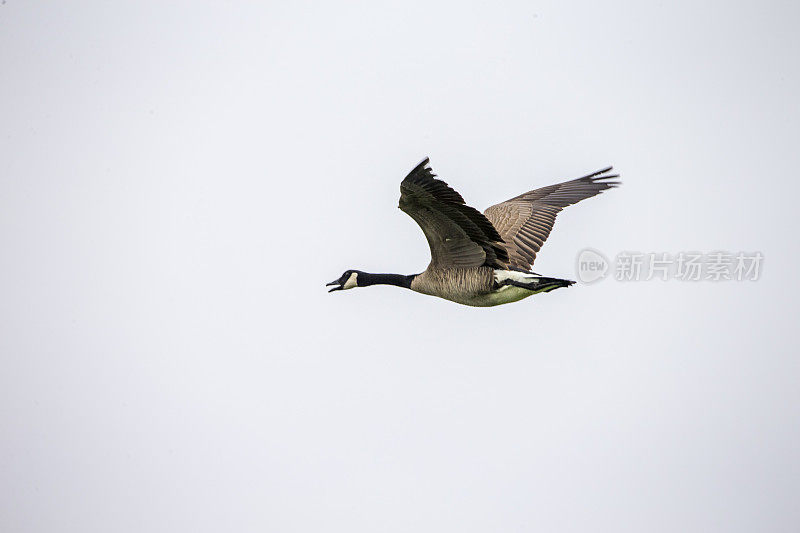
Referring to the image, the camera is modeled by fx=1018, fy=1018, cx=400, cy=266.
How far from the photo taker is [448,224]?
1193 cm

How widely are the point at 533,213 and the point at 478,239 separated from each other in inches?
106

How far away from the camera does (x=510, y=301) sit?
1285cm

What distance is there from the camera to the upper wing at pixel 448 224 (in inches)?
431

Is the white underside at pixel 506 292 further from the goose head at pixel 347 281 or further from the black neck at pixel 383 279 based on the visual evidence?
the goose head at pixel 347 281

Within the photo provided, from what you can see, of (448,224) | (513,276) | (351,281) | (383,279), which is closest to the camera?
(448,224)

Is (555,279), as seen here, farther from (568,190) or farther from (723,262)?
(723,262)

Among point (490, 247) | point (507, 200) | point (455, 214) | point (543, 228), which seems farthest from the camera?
point (507, 200)

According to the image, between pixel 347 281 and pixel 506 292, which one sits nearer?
pixel 506 292

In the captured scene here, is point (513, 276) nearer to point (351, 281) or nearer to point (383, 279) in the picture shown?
point (383, 279)

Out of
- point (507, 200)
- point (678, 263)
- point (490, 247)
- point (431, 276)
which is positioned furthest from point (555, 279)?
point (678, 263)

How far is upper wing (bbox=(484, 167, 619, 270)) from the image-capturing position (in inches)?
544

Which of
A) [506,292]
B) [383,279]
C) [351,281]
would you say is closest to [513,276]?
[506,292]

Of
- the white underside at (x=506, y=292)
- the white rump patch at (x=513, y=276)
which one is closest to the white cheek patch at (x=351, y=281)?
the white underside at (x=506, y=292)

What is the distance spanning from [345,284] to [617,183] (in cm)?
428
